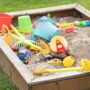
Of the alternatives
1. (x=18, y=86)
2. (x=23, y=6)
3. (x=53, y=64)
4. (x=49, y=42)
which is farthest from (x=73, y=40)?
(x=23, y=6)

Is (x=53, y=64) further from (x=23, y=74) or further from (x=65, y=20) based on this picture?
(x=65, y=20)

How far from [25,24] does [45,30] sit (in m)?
0.41

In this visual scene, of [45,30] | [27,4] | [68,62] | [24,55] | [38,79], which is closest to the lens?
[38,79]

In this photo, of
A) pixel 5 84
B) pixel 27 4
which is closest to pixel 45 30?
pixel 5 84

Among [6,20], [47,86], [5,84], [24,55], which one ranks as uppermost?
[6,20]

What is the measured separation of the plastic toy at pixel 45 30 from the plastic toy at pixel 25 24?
0.87 ft

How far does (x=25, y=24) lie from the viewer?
4.47 metres

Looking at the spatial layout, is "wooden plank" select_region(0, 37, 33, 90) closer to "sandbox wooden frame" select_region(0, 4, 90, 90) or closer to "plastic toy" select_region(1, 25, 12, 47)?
"sandbox wooden frame" select_region(0, 4, 90, 90)

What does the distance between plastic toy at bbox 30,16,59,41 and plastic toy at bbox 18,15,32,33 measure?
0.27m

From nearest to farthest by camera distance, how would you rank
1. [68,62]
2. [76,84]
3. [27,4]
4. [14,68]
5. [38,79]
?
[38,79] → [76,84] → [14,68] → [68,62] → [27,4]

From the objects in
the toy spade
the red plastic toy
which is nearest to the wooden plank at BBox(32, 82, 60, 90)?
the toy spade

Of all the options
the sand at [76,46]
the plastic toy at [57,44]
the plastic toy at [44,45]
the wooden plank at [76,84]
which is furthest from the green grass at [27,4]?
the wooden plank at [76,84]

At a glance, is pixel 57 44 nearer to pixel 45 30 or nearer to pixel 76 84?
pixel 45 30

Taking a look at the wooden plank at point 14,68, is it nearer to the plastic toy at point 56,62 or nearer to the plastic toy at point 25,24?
the plastic toy at point 56,62
